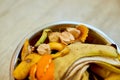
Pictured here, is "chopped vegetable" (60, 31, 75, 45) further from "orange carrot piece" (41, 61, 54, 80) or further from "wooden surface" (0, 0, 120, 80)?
"wooden surface" (0, 0, 120, 80)

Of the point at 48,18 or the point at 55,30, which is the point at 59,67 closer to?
the point at 55,30

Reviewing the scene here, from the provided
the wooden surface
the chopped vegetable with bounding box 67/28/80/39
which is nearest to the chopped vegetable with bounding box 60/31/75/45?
the chopped vegetable with bounding box 67/28/80/39

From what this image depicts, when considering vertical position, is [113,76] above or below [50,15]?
below

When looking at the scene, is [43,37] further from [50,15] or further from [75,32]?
[50,15]

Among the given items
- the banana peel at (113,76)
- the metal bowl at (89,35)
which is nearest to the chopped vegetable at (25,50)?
the metal bowl at (89,35)

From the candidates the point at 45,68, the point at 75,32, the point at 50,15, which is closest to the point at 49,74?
the point at 45,68
